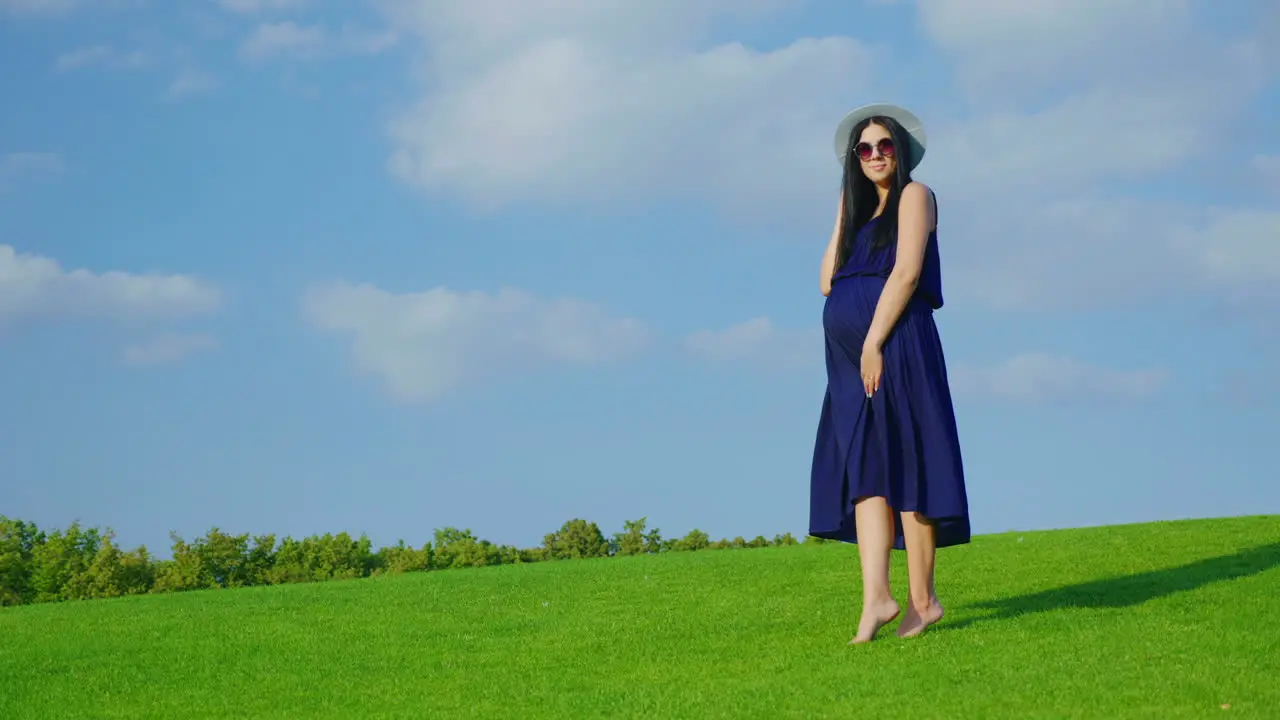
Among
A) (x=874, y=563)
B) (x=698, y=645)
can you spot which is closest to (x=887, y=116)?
(x=874, y=563)

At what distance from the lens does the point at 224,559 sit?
1529cm

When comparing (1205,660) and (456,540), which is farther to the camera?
(456,540)

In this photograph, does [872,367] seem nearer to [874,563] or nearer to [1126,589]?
[874,563]

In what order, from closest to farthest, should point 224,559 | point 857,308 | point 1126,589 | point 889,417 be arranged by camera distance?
point 889,417, point 857,308, point 1126,589, point 224,559

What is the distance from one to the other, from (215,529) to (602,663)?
387 inches

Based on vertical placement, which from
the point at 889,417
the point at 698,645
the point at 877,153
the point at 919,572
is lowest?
the point at 698,645

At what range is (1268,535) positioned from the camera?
11938 millimetres

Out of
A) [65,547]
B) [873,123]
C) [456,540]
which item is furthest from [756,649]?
[65,547]

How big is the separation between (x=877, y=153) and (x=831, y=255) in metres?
0.63

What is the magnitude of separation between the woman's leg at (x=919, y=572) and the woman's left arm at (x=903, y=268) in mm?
980

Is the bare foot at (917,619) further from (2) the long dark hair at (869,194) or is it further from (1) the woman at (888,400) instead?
(2) the long dark hair at (869,194)

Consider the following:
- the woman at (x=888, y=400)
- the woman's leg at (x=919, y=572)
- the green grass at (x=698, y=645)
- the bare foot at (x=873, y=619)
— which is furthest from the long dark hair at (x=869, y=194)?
the green grass at (x=698, y=645)

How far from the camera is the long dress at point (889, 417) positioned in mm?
6898

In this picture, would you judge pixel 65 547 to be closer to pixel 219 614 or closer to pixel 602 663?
pixel 219 614
